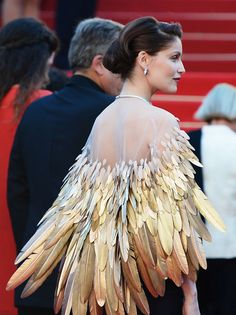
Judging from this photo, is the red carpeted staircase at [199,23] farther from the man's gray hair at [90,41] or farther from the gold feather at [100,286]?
the gold feather at [100,286]

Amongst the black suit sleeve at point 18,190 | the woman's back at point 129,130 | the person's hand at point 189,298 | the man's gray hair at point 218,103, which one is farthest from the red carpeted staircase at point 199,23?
the person's hand at point 189,298

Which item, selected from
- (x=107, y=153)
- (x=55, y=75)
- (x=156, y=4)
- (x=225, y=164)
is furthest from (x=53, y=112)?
(x=156, y=4)

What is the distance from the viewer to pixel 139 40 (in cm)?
419

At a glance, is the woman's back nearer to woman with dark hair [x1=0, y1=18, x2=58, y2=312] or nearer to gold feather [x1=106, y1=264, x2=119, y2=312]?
gold feather [x1=106, y1=264, x2=119, y2=312]

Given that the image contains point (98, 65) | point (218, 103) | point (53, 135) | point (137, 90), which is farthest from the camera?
point (218, 103)

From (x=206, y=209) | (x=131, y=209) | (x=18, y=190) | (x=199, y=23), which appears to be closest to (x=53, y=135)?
(x=18, y=190)

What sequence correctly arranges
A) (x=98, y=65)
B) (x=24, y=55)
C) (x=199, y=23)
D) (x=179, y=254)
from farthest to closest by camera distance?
(x=199, y=23) < (x=24, y=55) < (x=98, y=65) < (x=179, y=254)

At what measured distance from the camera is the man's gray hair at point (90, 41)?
191 inches

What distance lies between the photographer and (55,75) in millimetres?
6160

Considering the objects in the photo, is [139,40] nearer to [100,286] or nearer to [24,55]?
[100,286]

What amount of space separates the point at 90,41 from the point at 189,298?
1369mm

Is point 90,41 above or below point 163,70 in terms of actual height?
below

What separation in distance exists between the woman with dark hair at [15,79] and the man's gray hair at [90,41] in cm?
33

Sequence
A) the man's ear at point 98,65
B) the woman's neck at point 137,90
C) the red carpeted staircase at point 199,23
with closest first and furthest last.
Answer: the woman's neck at point 137,90, the man's ear at point 98,65, the red carpeted staircase at point 199,23
